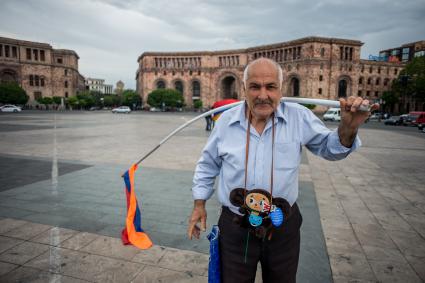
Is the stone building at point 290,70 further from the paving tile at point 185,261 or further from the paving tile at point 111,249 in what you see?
the paving tile at point 111,249

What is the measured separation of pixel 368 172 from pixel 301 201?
4.22 m

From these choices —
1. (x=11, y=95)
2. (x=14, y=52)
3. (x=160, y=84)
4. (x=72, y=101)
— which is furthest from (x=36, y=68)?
(x=160, y=84)

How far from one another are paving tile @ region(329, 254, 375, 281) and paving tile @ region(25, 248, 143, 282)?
2446 millimetres

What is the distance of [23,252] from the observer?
3.51 m

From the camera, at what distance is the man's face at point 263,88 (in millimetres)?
1902

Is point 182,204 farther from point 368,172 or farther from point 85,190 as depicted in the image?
point 368,172

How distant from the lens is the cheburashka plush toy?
1873 mm

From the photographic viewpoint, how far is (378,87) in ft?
215

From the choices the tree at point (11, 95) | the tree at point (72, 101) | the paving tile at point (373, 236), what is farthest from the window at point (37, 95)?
the paving tile at point (373, 236)

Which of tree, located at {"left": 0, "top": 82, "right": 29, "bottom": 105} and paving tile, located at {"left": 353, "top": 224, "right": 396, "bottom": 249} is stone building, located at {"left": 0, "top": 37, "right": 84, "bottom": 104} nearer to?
tree, located at {"left": 0, "top": 82, "right": 29, "bottom": 105}

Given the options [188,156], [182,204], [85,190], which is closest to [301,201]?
[182,204]

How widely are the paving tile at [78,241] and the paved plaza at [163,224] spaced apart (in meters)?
0.01

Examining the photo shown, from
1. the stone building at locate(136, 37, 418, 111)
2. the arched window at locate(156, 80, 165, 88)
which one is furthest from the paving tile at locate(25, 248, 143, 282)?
the arched window at locate(156, 80, 165, 88)

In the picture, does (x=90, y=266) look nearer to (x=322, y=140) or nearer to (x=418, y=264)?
(x=322, y=140)
